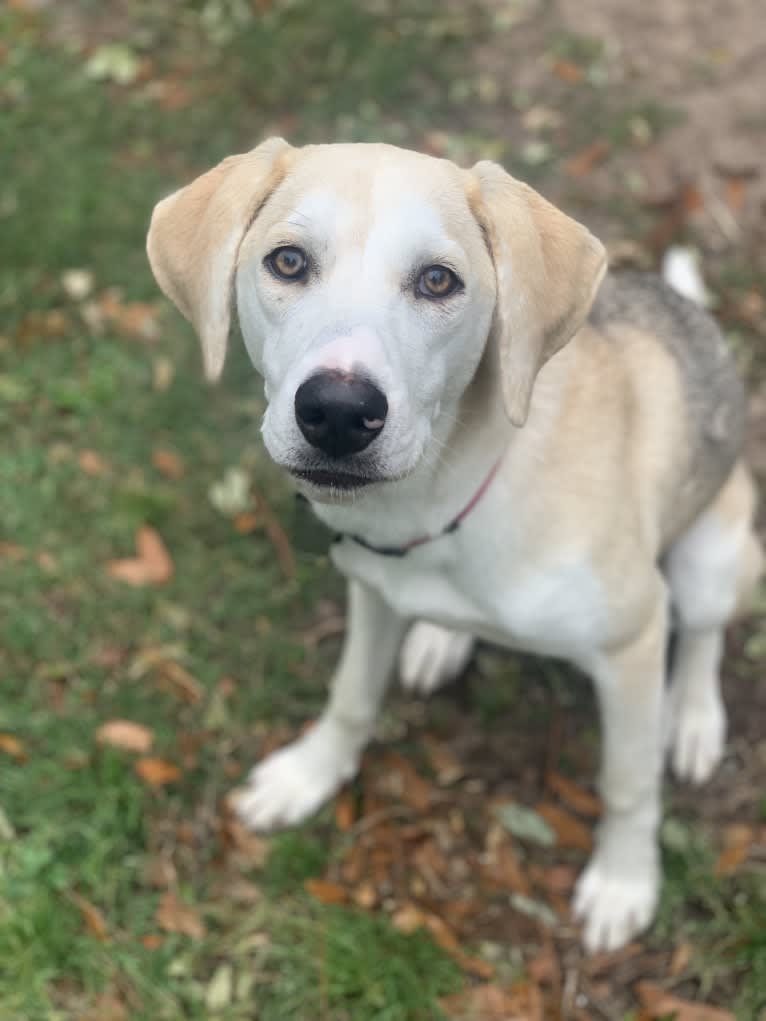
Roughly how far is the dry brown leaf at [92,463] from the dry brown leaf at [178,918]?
6.14 ft

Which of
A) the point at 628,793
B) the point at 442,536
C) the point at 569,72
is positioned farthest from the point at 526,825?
the point at 569,72

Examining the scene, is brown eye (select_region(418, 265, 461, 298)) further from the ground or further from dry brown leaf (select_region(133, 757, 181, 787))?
dry brown leaf (select_region(133, 757, 181, 787))

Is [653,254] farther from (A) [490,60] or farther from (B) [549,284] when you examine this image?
(B) [549,284]

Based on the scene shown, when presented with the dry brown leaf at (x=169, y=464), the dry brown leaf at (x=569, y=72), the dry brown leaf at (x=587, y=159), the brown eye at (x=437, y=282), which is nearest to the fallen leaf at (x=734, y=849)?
the brown eye at (x=437, y=282)

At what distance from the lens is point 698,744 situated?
3730 millimetres

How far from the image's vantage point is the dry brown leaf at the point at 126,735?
3.83 metres

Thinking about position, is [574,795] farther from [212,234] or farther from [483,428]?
[212,234]

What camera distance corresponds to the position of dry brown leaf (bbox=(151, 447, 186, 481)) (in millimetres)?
4660

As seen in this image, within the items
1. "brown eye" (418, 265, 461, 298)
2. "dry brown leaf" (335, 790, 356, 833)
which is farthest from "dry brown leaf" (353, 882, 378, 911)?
"brown eye" (418, 265, 461, 298)

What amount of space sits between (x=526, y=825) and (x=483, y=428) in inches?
64.9

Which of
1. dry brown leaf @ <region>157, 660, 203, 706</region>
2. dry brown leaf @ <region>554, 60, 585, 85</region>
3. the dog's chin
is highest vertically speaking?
the dog's chin

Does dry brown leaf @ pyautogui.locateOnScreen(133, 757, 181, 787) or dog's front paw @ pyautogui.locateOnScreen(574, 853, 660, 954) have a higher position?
dog's front paw @ pyautogui.locateOnScreen(574, 853, 660, 954)

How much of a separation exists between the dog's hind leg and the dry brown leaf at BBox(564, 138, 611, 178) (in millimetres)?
2325

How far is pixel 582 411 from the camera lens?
2770 mm
